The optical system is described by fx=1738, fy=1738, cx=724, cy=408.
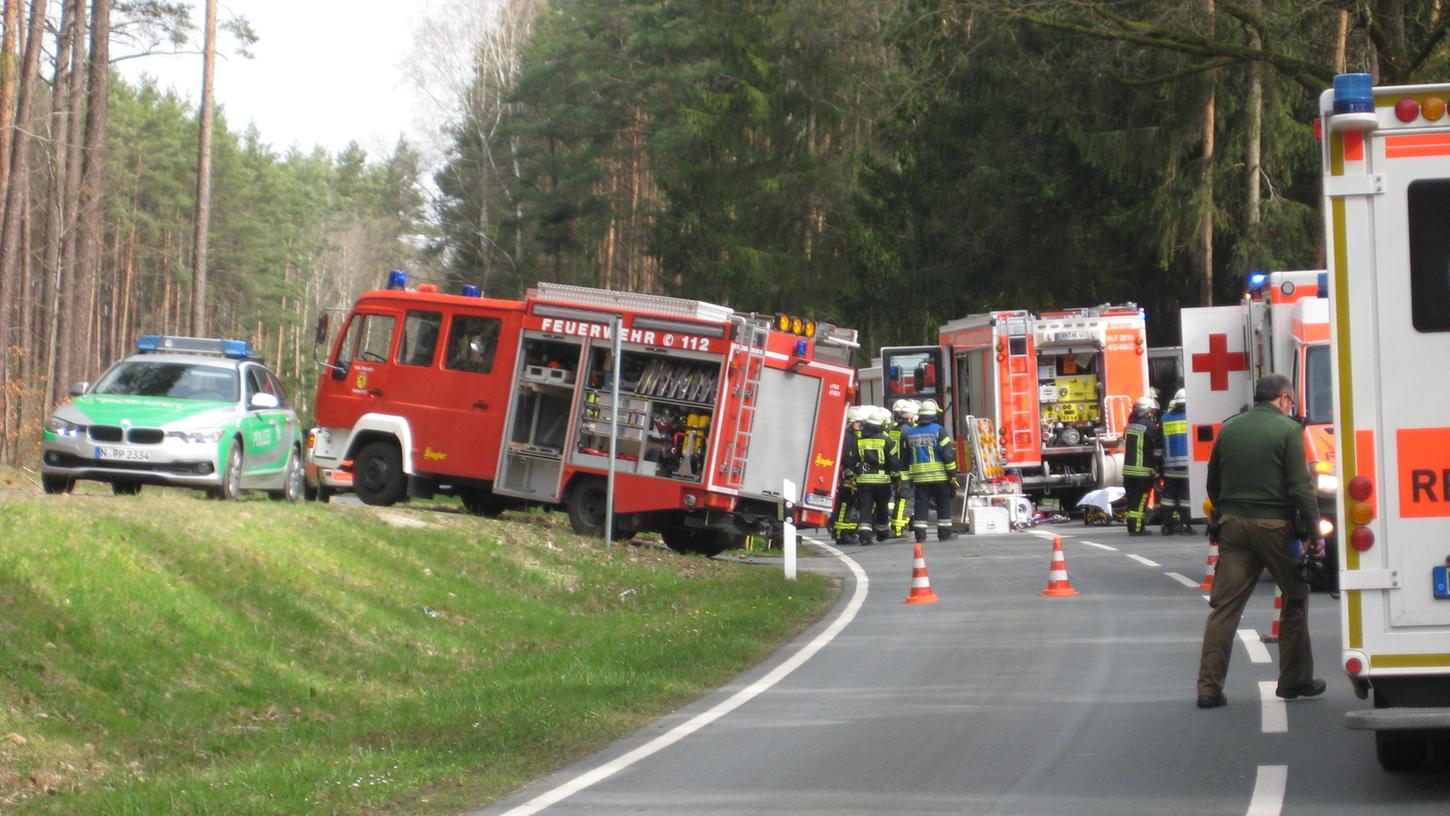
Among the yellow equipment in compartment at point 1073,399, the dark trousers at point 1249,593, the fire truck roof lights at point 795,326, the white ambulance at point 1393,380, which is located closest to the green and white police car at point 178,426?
the fire truck roof lights at point 795,326

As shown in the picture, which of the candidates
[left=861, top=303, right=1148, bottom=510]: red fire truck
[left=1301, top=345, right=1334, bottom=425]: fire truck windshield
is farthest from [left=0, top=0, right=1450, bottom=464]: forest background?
[left=1301, top=345, right=1334, bottom=425]: fire truck windshield

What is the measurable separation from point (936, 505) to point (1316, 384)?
9533 mm

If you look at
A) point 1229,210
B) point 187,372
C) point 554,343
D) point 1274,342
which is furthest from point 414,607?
point 1229,210

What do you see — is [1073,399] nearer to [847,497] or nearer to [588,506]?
[847,497]

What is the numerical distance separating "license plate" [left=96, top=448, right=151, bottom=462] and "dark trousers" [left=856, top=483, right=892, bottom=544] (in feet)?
35.9

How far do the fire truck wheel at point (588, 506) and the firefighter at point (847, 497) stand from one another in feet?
15.4

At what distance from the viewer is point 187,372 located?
1936cm

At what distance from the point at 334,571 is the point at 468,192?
50289 mm

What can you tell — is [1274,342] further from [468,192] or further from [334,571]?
[468,192]

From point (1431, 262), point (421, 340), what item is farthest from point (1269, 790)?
point (421, 340)

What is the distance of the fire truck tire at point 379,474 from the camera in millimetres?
22250

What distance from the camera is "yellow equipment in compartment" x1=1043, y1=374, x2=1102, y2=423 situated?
29.3m

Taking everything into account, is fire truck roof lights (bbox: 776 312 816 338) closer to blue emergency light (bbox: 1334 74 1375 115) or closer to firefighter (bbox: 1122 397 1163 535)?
firefighter (bbox: 1122 397 1163 535)

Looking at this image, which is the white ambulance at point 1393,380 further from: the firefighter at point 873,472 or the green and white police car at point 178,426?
the firefighter at point 873,472
